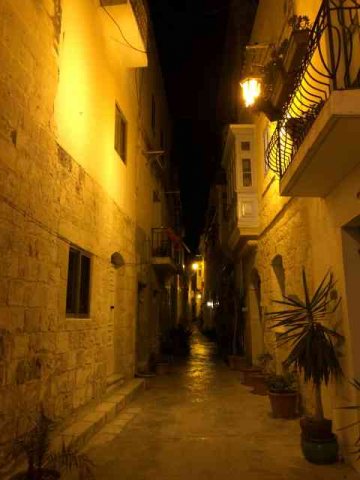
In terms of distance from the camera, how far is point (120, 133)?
967cm

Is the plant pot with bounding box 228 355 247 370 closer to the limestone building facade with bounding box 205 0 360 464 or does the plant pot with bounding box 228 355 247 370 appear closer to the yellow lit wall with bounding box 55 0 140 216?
the limestone building facade with bounding box 205 0 360 464

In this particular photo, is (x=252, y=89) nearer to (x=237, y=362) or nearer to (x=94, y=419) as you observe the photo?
(x=94, y=419)

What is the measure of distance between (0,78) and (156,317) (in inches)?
435

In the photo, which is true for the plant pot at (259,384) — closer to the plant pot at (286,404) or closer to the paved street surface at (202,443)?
the paved street surface at (202,443)

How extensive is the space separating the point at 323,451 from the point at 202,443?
1.67 m

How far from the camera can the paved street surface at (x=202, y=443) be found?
4.50 m

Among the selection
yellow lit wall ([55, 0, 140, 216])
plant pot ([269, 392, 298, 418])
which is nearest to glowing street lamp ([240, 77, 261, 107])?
yellow lit wall ([55, 0, 140, 216])

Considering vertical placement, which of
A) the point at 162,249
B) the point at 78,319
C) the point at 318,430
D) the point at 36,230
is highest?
the point at 162,249

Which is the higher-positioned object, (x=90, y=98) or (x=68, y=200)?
(x=90, y=98)

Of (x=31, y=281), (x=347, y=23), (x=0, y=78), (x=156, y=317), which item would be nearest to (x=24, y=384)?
(x=31, y=281)

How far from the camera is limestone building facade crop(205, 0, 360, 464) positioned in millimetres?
4176

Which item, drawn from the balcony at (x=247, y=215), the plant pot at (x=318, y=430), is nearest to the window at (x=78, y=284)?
the plant pot at (x=318, y=430)

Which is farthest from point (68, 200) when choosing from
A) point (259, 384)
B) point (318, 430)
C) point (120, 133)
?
point (259, 384)

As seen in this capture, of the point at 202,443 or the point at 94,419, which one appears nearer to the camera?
the point at 202,443
